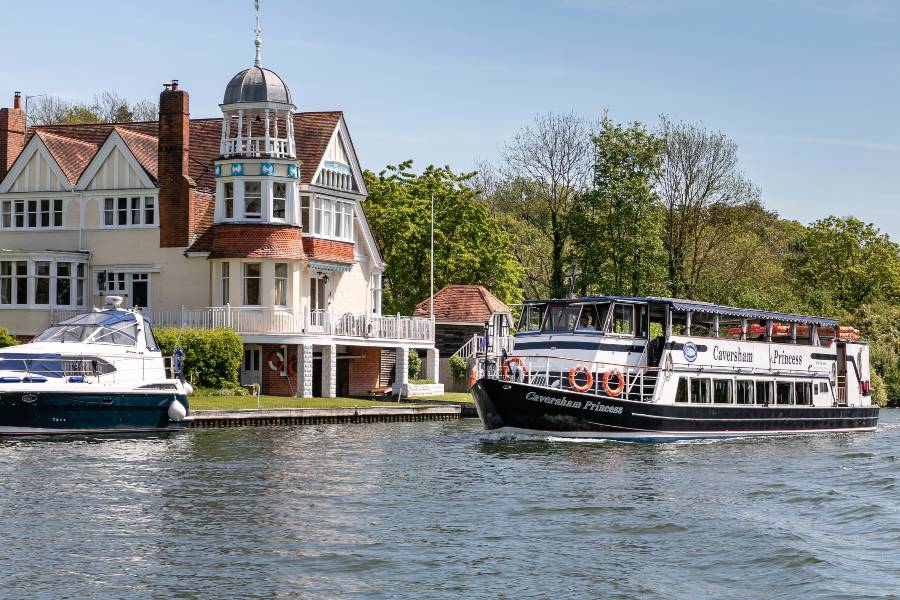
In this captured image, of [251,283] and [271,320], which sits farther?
[251,283]

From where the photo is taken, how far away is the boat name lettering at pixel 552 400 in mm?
38844

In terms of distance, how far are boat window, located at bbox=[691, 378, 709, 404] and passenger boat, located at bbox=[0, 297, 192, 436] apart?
53.7 ft

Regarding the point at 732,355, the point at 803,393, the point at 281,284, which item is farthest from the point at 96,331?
the point at 803,393

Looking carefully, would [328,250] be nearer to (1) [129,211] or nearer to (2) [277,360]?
(2) [277,360]

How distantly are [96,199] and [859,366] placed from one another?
33007 millimetres

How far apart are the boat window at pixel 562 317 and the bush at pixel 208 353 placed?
44.7ft

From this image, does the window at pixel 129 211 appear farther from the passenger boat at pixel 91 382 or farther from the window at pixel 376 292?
the passenger boat at pixel 91 382

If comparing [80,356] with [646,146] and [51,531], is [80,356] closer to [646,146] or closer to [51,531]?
[51,531]

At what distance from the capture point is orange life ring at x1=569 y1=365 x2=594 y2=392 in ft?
129

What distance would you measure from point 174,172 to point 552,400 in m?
23.7

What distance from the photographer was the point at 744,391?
4597 centimetres

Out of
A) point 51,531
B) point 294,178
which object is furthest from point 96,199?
point 51,531

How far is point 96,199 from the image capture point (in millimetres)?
57438

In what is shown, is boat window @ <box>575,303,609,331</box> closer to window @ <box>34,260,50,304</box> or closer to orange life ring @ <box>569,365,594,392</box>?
orange life ring @ <box>569,365,594,392</box>
